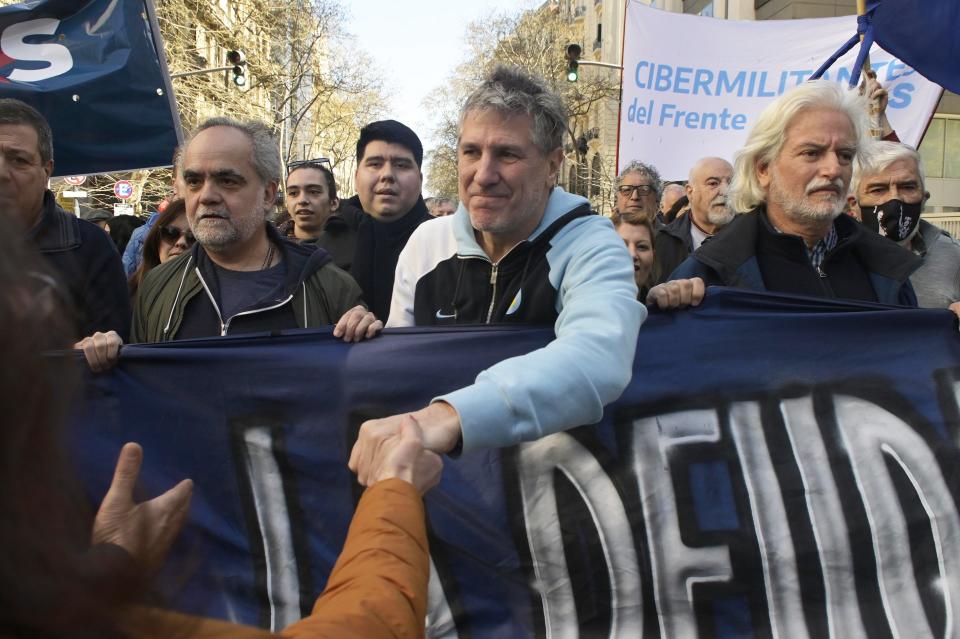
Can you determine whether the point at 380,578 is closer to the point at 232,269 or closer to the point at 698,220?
the point at 232,269

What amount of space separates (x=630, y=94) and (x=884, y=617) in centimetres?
527

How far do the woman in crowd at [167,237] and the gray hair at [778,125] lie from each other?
9.23 feet

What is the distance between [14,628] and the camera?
683 mm

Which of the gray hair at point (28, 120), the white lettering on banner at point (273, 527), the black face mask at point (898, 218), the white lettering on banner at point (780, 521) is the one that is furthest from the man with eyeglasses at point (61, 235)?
the black face mask at point (898, 218)

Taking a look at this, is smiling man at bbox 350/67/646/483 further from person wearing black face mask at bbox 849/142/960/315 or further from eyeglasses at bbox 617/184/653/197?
eyeglasses at bbox 617/184/653/197

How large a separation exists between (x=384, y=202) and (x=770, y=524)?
267cm

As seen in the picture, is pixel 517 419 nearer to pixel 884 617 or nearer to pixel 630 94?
pixel 884 617

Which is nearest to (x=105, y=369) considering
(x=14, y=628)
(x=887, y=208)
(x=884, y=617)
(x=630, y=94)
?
(x=14, y=628)

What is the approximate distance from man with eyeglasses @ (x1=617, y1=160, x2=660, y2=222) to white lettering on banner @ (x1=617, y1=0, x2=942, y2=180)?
16.2 inches

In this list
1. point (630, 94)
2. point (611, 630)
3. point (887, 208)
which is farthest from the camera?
point (630, 94)

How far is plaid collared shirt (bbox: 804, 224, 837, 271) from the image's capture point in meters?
2.85

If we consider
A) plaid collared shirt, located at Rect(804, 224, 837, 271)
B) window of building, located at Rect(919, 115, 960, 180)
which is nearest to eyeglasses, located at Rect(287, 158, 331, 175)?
plaid collared shirt, located at Rect(804, 224, 837, 271)

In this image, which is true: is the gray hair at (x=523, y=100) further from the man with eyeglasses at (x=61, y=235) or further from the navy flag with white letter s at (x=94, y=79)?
the navy flag with white letter s at (x=94, y=79)

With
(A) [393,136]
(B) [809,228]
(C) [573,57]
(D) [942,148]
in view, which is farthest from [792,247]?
(D) [942,148]
